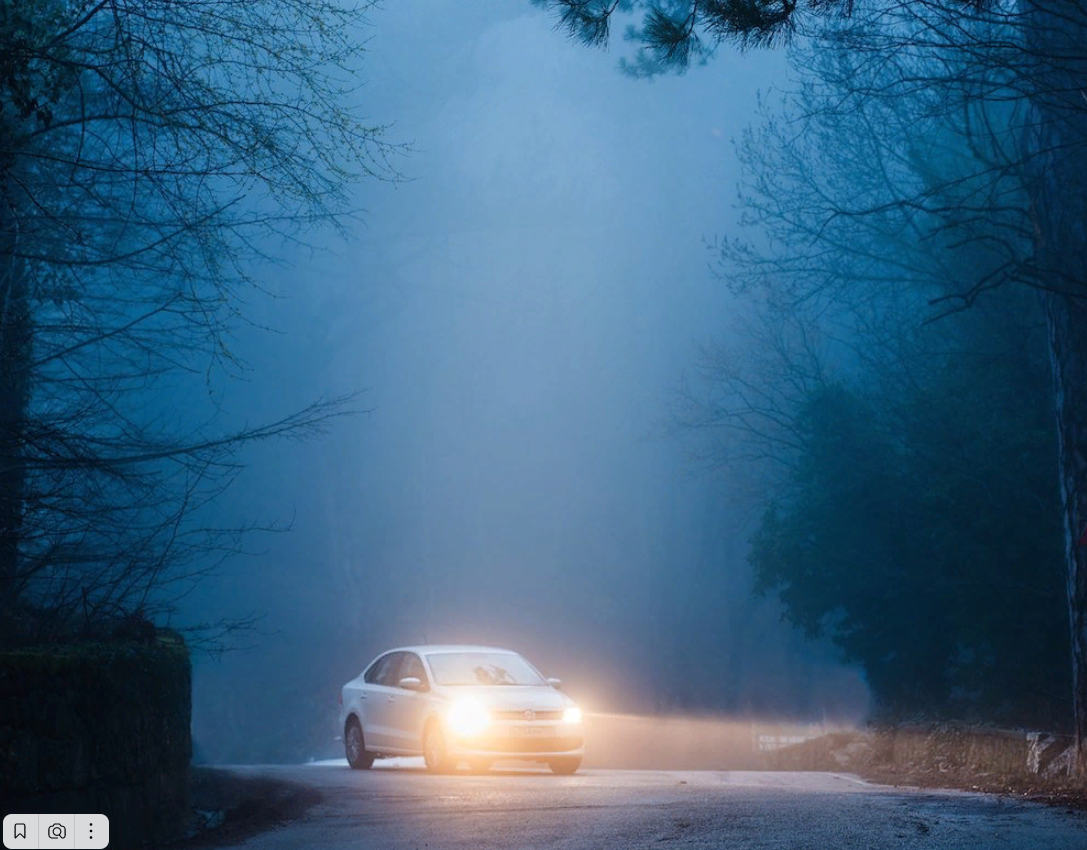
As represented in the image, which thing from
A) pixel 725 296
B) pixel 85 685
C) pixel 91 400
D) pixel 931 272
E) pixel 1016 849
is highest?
pixel 725 296

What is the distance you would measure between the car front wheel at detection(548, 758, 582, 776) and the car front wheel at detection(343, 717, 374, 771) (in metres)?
3.17

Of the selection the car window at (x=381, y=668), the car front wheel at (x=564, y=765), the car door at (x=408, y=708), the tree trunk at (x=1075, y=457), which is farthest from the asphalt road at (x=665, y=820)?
the car window at (x=381, y=668)

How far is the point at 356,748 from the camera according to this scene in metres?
18.8

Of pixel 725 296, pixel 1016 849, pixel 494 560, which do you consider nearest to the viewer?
pixel 1016 849

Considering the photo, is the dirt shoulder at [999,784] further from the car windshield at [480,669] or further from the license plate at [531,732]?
the car windshield at [480,669]

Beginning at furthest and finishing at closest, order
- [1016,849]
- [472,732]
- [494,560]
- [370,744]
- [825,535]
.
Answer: [494,560]
[825,535]
[370,744]
[472,732]
[1016,849]

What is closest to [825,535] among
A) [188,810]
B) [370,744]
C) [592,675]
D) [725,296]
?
[370,744]

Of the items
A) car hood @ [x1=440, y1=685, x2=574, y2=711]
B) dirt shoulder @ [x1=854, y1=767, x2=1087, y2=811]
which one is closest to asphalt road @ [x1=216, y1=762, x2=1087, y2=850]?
dirt shoulder @ [x1=854, y1=767, x2=1087, y2=811]

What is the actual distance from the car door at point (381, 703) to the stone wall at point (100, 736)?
7.96 m

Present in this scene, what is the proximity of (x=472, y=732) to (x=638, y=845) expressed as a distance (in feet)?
27.1

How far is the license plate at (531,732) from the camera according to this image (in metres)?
16.0

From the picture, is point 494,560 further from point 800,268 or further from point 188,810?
point 188,810

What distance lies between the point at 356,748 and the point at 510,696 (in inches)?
139

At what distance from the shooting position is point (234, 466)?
370 inches
